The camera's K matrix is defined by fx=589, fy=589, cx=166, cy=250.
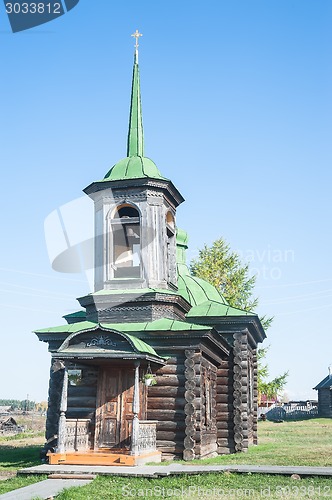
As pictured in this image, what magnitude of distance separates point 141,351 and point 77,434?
3182 mm

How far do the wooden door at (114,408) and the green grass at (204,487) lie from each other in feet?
12.3

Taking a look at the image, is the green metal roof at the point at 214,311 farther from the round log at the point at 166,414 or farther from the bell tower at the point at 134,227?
the round log at the point at 166,414

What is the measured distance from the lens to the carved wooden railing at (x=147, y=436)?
50.7ft

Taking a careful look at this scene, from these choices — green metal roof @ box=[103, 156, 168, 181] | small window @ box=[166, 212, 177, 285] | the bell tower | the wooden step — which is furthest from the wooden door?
green metal roof @ box=[103, 156, 168, 181]

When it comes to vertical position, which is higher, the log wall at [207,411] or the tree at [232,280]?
the tree at [232,280]

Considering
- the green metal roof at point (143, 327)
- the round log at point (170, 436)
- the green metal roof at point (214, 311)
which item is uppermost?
the green metal roof at point (214, 311)

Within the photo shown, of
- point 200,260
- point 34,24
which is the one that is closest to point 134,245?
point 34,24

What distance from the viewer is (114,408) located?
16.9m

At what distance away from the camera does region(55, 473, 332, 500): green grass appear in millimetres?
10656

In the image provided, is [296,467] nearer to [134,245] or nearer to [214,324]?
[214,324]

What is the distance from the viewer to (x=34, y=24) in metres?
10.4

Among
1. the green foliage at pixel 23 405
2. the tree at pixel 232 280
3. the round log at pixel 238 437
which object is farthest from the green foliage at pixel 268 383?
the green foliage at pixel 23 405

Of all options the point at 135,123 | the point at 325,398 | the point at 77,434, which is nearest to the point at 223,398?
the point at 77,434

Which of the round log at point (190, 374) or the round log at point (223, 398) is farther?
the round log at point (223, 398)
